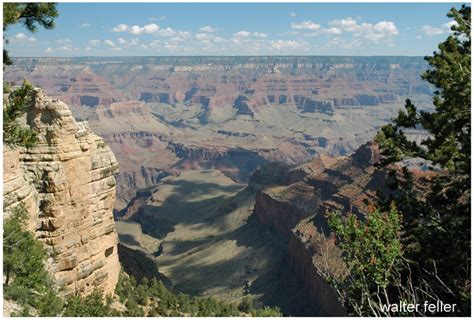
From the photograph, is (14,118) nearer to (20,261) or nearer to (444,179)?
(20,261)

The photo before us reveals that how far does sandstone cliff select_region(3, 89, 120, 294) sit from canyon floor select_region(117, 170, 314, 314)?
35.6 metres

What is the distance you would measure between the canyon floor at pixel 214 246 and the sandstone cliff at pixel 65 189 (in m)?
35.6

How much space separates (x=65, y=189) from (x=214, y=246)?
59.7m

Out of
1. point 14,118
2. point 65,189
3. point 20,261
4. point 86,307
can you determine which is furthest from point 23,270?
point 14,118

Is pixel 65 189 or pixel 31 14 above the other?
pixel 31 14

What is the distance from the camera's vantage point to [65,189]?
855 inches

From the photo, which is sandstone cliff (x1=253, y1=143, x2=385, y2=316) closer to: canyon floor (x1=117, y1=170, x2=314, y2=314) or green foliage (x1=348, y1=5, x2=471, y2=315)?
canyon floor (x1=117, y1=170, x2=314, y2=314)

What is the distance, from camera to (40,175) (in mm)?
21125

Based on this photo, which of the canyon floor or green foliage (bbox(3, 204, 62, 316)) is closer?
green foliage (bbox(3, 204, 62, 316))

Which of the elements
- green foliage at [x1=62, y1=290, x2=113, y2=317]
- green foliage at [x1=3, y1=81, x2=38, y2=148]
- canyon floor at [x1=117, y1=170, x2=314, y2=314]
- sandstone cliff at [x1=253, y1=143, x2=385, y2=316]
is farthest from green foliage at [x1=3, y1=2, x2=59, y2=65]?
canyon floor at [x1=117, y1=170, x2=314, y2=314]

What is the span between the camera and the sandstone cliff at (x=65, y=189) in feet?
68.8

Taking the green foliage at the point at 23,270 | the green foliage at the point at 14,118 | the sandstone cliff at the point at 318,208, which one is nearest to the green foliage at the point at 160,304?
the green foliage at the point at 23,270

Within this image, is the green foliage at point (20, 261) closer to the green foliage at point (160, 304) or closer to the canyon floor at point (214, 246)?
the green foliage at point (160, 304)

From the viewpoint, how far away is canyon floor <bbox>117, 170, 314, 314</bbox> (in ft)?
200
